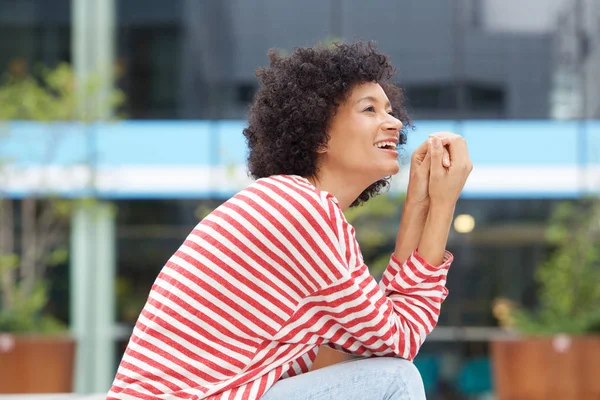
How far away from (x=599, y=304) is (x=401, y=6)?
2795mm

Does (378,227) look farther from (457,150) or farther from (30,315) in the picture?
(457,150)

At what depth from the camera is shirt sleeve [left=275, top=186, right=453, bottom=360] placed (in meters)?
1.44

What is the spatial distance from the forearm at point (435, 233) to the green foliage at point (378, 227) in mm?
4533

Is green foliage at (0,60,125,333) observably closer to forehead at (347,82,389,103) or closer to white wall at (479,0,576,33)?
white wall at (479,0,576,33)

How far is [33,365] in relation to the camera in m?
5.98

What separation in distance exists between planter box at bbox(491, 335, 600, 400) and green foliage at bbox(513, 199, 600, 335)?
0.39 m

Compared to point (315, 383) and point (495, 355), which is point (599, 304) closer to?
point (495, 355)

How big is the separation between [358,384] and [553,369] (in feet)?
14.7

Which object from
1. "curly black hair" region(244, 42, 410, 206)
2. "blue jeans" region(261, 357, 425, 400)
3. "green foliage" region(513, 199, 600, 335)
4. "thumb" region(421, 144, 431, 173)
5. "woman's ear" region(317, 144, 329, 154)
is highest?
"curly black hair" region(244, 42, 410, 206)

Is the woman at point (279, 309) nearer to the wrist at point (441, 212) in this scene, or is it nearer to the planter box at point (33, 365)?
the wrist at point (441, 212)

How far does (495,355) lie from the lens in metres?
5.80

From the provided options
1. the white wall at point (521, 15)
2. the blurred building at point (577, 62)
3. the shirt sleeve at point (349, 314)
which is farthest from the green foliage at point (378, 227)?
the shirt sleeve at point (349, 314)

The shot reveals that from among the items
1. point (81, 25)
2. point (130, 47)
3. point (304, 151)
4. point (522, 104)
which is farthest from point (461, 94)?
point (304, 151)

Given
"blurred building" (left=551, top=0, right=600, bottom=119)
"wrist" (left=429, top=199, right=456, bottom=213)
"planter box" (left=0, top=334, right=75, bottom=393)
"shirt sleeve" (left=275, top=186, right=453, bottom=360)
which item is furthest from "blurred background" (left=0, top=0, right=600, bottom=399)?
"shirt sleeve" (left=275, top=186, right=453, bottom=360)
